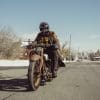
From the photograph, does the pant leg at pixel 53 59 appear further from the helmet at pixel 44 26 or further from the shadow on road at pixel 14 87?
the shadow on road at pixel 14 87

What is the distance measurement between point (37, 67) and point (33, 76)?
46 centimetres

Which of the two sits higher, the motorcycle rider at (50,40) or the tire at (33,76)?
the motorcycle rider at (50,40)

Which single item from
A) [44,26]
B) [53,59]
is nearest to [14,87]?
[53,59]

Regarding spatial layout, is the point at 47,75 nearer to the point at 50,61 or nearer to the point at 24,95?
the point at 50,61

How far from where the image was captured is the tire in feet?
28.3

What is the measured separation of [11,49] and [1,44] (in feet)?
8.89

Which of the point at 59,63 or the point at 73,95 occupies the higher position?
the point at 59,63

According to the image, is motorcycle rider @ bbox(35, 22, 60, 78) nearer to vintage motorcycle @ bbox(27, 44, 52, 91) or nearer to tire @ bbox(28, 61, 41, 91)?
vintage motorcycle @ bbox(27, 44, 52, 91)

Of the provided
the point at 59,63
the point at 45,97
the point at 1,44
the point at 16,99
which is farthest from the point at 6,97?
the point at 1,44

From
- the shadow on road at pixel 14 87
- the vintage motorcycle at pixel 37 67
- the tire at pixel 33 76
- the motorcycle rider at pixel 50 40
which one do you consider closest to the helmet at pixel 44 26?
the motorcycle rider at pixel 50 40

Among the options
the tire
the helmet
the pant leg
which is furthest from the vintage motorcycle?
the helmet

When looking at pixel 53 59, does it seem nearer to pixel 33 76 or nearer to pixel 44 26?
pixel 44 26

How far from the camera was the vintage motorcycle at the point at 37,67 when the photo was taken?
874 cm

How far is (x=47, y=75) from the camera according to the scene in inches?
405
